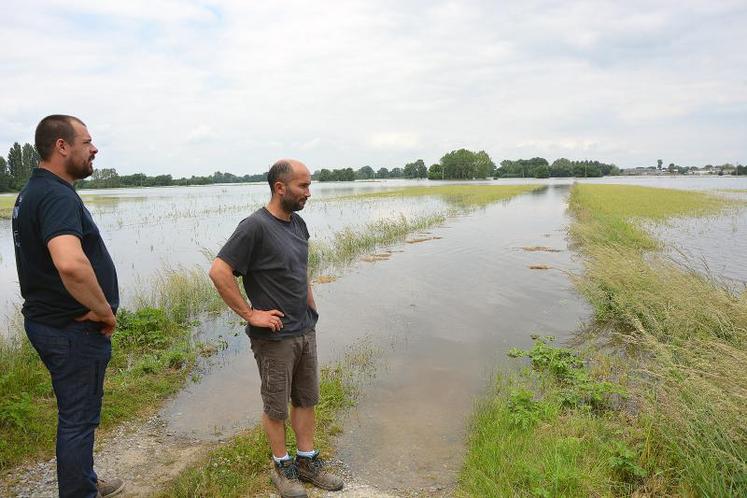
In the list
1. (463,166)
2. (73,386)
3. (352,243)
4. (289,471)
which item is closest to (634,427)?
(289,471)

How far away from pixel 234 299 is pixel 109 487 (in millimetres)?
1804

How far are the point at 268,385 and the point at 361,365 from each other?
3478 mm

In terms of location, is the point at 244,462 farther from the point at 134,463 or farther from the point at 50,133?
the point at 50,133

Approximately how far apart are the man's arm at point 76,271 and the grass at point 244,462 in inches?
62.1

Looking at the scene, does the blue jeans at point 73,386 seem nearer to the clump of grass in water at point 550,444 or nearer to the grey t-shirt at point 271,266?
the grey t-shirt at point 271,266

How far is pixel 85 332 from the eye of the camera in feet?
9.45

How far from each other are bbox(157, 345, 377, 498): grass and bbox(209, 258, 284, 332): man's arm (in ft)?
4.26

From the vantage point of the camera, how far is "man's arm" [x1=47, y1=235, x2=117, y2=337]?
8.48 feet

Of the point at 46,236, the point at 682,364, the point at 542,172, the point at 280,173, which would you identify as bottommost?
the point at 682,364

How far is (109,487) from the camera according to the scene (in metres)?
3.50

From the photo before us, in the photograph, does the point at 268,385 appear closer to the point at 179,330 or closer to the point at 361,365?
the point at 361,365

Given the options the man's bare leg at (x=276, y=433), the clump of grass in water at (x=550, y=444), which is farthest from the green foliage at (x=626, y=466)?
the man's bare leg at (x=276, y=433)

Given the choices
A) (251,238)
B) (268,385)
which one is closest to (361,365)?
(268,385)

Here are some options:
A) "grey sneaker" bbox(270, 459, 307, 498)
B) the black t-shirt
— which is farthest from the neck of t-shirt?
"grey sneaker" bbox(270, 459, 307, 498)
